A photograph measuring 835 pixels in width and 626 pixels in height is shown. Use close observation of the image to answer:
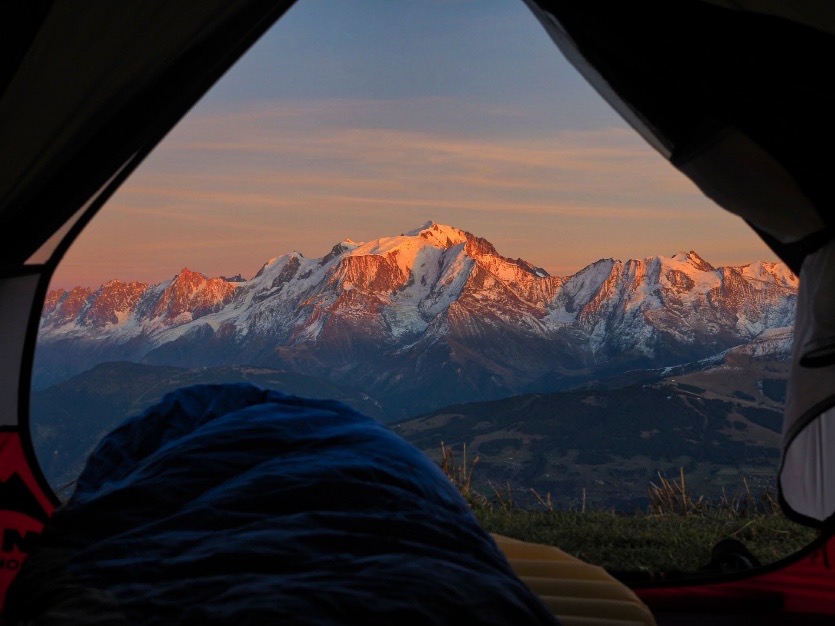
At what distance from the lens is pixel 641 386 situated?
115 meters

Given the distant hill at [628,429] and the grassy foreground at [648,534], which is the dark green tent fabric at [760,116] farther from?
the distant hill at [628,429]

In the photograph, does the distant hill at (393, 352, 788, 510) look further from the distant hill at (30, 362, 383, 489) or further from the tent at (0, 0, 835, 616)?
the tent at (0, 0, 835, 616)

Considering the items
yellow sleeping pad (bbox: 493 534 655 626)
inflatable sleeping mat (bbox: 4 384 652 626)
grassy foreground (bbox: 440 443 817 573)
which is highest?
inflatable sleeping mat (bbox: 4 384 652 626)

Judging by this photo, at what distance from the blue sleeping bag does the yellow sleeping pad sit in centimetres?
52

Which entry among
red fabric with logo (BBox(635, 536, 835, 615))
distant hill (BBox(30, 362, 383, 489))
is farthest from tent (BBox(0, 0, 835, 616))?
distant hill (BBox(30, 362, 383, 489))

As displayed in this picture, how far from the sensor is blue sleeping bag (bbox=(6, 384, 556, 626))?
5.61 ft

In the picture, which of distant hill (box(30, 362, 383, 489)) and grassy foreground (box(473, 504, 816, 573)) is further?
distant hill (box(30, 362, 383, 489))

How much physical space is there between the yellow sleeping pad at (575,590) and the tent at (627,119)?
35.4 inches

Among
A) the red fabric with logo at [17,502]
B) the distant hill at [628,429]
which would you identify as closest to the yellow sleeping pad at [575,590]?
the red fabric with logo at [17,502]

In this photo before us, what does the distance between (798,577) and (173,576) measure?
115 inches

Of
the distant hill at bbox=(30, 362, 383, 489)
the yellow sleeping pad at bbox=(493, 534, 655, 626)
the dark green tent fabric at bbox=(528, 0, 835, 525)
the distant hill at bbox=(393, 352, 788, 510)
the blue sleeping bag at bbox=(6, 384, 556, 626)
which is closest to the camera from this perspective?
the blue sleeping bag at bbox=(6, 384, 556, 626)

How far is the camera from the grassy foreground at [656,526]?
5066 mm

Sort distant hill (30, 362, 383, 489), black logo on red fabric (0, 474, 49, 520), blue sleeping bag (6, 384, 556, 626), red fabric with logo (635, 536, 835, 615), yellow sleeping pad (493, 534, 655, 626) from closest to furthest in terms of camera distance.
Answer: blue sleeping bag (6, 384, 556, 626)
yellow sleeping pad (493, 534, 655, 626)
red fabric with logo (635, 536, 835, 615)
black logo on red fabric (0, 474, 49, 520)
distant hill (30, 362, 383, 489)

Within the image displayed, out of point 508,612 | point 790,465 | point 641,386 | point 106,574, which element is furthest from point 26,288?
point 641,386
